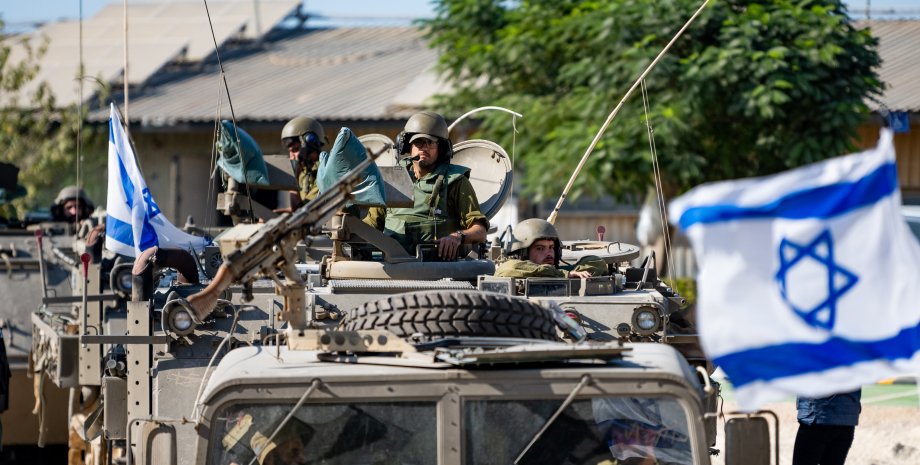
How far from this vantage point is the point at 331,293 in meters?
7.46

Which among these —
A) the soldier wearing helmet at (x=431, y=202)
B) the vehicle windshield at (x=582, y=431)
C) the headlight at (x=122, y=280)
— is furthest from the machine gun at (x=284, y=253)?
the headlight at (x=122, y=280)

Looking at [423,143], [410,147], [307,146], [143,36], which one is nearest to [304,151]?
[307,146]

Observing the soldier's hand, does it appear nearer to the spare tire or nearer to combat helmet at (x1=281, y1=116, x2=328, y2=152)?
the spare tire

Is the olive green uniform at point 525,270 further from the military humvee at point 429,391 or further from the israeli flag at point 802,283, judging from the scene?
the israeli flag at point 802,283

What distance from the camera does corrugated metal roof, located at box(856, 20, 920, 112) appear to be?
2245 centimetres

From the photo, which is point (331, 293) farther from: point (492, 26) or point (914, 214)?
point (492, 26)

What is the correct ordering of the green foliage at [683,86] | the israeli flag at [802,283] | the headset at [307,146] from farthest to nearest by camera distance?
1. the green foliage at [683,86]
2. the headset at [307,146]
3. the israeli flag at [802,283]

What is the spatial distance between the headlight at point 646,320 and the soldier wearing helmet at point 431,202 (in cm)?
131

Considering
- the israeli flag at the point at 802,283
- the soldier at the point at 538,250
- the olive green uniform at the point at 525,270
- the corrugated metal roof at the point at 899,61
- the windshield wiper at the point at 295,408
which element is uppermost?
the corrugated metal roof at the point at 899,61

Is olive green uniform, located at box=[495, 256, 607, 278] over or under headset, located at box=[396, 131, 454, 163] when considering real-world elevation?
under

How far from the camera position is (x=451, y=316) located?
5.81m

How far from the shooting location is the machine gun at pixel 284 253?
5.71 m

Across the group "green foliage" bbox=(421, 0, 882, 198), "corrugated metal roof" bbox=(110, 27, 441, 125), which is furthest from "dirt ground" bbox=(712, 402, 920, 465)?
"corrugated metal roof" bbox=(110, 27, 441, 125)

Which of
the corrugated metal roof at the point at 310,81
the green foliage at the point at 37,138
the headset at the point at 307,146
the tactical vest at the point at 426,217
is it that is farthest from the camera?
the corrugated metal roof at the point at 310,81
